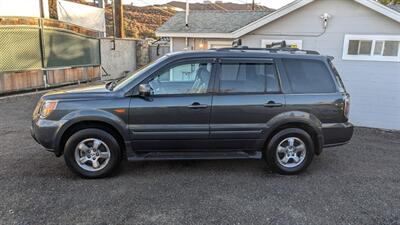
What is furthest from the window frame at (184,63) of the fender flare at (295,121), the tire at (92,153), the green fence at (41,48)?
the green fence at (41,48)

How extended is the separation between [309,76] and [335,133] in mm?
934

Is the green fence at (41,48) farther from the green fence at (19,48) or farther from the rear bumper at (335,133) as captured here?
the rear bumper at (335,133)

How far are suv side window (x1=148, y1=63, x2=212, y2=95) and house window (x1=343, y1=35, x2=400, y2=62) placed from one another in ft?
19.0

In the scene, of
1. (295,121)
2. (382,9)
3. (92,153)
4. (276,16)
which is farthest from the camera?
(276,16)

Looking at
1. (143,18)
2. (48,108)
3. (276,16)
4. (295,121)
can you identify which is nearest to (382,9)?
→ (276,16)

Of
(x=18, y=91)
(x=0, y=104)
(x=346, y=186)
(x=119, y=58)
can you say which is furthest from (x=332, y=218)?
(x=119, y=58)

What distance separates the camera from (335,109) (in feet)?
15.2

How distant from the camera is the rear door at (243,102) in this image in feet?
14.7

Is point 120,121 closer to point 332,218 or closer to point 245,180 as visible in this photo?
point 245,180

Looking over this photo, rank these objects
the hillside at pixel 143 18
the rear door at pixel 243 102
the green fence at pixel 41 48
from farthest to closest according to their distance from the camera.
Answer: the hillside at pixel 143 18
the green fence at pixel 41 48
the rear door at pixel 243 102

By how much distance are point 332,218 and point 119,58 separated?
669 inches

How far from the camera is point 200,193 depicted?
4.02 metres

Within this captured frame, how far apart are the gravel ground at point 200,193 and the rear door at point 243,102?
0.56 m

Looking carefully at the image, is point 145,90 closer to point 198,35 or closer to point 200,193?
point 200,193
